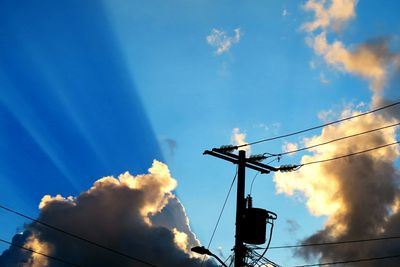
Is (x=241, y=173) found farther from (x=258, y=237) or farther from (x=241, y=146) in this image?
(x=258, y=237)

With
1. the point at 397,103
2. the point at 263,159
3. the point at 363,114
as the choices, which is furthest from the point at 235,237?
the point at 397,103

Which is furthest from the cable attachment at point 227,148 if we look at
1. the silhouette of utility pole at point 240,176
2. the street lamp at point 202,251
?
the street lamp at point 202,251

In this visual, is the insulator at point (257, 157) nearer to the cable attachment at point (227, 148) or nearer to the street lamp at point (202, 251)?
the cable attachment at point (227, 148)

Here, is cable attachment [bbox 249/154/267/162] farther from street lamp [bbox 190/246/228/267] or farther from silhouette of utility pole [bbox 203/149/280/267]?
street lamp [bbox 190/246/228/267]

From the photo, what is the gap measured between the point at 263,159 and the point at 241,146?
3.97ft

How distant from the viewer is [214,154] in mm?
19266

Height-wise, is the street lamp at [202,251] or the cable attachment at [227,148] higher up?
the cable attachment at [227,148]

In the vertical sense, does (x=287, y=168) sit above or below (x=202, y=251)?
above

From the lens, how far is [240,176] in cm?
1820

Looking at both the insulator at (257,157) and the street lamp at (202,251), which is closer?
the street lamp at (202,251)

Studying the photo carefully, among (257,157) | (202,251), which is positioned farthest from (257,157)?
(202,251)

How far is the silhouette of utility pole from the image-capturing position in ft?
55.5

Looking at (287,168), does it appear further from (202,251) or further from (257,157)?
(202,251)

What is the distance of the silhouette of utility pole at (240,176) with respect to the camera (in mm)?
16906
